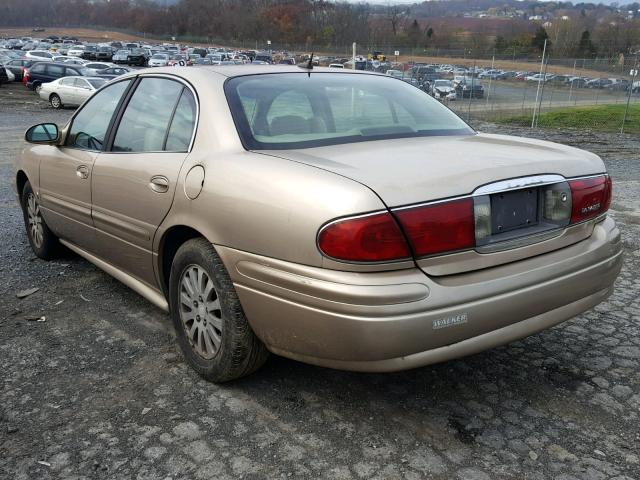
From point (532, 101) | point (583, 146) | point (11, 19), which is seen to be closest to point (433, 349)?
point (583, 146)

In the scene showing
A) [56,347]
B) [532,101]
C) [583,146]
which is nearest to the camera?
[56,347]

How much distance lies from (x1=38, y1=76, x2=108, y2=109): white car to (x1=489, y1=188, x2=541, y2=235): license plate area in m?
24.0

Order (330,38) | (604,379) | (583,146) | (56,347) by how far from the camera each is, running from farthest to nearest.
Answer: (330,38), (583,146), (56,347), (604,379)

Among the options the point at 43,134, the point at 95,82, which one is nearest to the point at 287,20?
the point at 95,82

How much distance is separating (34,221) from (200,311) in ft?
9.43

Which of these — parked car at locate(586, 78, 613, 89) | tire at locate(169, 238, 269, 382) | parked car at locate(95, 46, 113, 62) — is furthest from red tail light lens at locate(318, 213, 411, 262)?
parked car at locate(95, 46, 113, 62)

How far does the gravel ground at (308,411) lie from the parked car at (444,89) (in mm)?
25309

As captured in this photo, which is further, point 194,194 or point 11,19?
point 11,19

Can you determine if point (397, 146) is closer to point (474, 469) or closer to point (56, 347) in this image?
point (474, 469)

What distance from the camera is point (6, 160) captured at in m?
11.6

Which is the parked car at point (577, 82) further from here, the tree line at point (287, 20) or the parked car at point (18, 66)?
the tree line at point (287, 20)

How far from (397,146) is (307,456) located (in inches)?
59.6

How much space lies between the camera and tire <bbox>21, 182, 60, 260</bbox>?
5.17 m

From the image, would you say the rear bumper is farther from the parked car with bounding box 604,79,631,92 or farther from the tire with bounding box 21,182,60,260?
the parked car with bounding box 604,79,631,92
